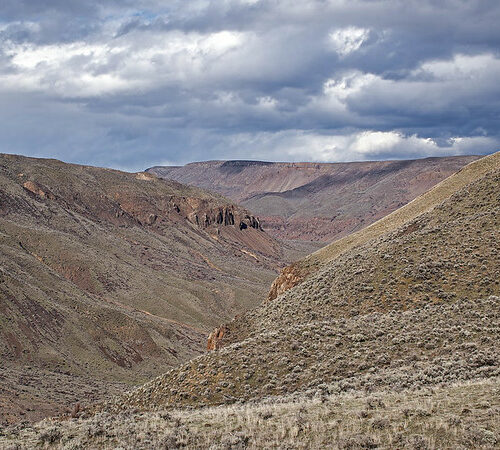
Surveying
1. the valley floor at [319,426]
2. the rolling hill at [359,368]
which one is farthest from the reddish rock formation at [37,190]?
the valley floor at [319,426]

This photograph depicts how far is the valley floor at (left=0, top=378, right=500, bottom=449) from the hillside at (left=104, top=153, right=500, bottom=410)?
3.30 m

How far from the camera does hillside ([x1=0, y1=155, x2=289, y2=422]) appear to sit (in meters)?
57.2

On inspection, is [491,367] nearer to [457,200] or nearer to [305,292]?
[305,292]

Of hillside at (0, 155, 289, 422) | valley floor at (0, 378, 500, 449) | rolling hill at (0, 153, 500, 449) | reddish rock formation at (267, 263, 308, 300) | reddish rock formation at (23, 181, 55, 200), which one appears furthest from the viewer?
reddish rock formation at (23, 181, 55, 200)

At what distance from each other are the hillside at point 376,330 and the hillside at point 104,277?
564 inches

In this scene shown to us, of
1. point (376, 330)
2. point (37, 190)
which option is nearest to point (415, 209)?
point (376, 330)

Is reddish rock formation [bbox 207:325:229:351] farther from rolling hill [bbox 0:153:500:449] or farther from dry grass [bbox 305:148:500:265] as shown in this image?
dry grass [bbox 305:148:500:265]

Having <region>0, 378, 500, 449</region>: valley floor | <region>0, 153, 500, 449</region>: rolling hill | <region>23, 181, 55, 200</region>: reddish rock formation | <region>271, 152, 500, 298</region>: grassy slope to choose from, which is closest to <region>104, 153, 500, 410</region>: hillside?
<region>0, 153, 500, 449</region>: rolling hill

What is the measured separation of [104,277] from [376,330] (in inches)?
3104

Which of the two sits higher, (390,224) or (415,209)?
(415,209)

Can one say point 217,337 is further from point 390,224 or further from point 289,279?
point 390,224

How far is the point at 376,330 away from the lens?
2762 centimetres

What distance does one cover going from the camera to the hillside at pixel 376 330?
911 inches

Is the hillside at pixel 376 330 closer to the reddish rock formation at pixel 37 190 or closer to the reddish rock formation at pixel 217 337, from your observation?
the reddish rock formation at pixel 217 337
